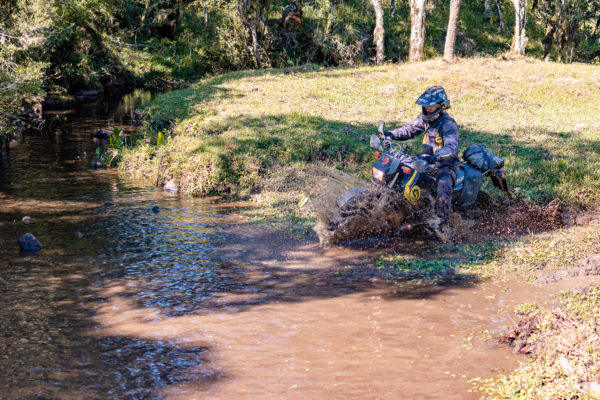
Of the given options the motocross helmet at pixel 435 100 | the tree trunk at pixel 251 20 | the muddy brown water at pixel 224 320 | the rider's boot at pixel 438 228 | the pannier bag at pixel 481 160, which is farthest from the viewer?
the tree trunk at pixel 251 20

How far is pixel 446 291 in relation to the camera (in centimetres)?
635

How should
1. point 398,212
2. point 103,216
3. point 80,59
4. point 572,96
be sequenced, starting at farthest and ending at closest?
point 80,59 < point 572,96 < point 103,216 < point 398,212

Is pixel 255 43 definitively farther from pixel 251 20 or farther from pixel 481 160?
pixel 481 160

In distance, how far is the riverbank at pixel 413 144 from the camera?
784cm

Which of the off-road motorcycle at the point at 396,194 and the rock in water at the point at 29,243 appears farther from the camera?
the rock in water at the point at 29,243

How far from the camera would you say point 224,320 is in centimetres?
579

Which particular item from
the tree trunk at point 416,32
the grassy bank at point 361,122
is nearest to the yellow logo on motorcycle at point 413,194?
the grassy bank at point 361,122

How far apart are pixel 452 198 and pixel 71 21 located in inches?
1124

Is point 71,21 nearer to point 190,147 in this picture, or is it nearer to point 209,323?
point 190,147

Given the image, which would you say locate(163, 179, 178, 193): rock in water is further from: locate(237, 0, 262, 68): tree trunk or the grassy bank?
locate(237, 0, 262, 68): tree trunk

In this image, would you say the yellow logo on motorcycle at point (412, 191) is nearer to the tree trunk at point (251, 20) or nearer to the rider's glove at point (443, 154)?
the rider's glove at point (443, 154)

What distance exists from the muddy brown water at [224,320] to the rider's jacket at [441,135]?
58.3 inches

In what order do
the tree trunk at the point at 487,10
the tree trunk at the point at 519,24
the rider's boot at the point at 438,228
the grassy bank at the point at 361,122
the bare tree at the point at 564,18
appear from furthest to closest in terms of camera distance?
the tree trunk at the point at 487,10 → the bare tree at the point at 564,18 → the tree trunk at the point at 519,24 → the grassy bank at the point at 361,122 → the rider's boot at the point at 438,228

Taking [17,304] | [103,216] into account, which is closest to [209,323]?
[17,304]
